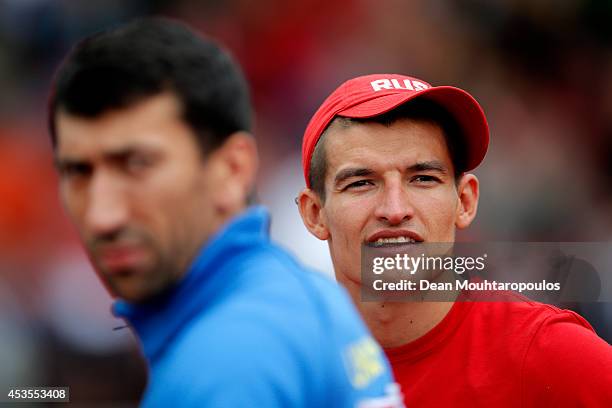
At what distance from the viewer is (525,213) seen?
5.46 metres

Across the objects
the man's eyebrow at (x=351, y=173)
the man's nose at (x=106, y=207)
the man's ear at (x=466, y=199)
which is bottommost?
the man's ear at (x=466, y=199)

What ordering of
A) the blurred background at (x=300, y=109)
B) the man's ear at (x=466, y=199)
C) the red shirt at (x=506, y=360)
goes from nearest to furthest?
1. the red shirt at (x=506, y=360)
2. the man's ear at (x=466, y=199)
3. the blurred background at (x=300, y=109)

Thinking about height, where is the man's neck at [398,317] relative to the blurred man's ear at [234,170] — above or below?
below

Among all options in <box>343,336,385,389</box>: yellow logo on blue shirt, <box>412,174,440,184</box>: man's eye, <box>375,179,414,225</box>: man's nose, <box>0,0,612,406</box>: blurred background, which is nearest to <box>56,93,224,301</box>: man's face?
<box>343,336,385,389</box>: yellow logo on blue shirt

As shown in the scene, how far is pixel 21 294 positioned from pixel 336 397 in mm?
4242

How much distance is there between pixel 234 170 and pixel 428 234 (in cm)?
119

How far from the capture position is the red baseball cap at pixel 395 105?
274 centimetres

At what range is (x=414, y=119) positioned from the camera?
109 inches

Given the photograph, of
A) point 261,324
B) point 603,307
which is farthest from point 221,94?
point 603,307

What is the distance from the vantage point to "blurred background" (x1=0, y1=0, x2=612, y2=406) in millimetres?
5242

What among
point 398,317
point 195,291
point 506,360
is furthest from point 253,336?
point 398,317

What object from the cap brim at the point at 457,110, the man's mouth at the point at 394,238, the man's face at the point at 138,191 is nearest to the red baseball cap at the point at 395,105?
the cap brim at the point at 457,110

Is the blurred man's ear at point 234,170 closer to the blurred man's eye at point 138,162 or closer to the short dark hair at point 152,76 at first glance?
the short dark hair at point 152,76

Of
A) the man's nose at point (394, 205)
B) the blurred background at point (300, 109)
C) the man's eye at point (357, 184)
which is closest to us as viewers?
the man's nose at point (394, 205)
